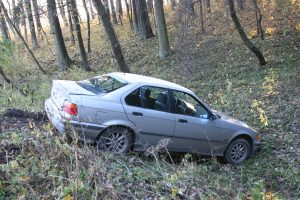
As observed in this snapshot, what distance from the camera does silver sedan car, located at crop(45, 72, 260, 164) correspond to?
7.55 meters

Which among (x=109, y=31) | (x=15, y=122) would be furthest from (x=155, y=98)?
(x=109, y=31)

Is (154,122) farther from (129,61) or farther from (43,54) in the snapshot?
(43,54)

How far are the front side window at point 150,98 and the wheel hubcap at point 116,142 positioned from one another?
669mm

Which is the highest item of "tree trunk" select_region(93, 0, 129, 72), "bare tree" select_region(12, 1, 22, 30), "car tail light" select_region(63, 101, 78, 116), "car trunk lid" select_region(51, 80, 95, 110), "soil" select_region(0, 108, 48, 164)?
"bare tree" select_region(12, 1, 22, 30)

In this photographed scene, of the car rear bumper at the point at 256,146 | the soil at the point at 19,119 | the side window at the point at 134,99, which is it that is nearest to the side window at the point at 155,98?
the side window at the point at 134,99

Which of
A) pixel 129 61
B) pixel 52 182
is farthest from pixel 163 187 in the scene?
pixel 129 61

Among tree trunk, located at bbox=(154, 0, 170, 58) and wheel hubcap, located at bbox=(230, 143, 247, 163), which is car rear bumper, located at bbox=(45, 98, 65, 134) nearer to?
wheel hubcap, located at bbox=(230, 143, 247, 163)

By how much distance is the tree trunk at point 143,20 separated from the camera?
24281 mm

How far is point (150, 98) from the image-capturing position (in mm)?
8305

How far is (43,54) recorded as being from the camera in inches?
1136

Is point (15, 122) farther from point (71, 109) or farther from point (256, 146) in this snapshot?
point (256, 146)

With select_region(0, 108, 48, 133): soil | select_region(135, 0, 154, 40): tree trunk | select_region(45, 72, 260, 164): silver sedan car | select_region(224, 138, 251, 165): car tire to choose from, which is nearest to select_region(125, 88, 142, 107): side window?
select_region(45, 72, 260, 164): silver sedan car

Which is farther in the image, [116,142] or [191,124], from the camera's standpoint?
[191,124]

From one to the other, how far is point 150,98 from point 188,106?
967 millimetres
